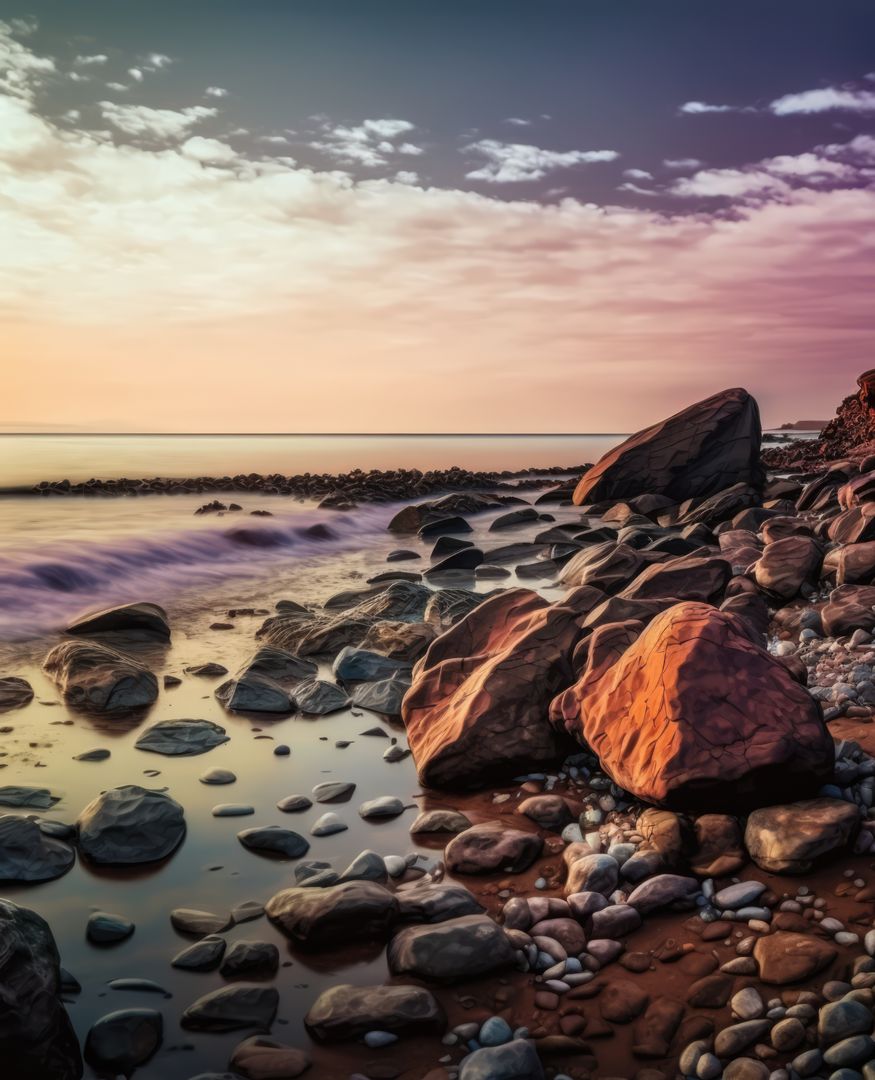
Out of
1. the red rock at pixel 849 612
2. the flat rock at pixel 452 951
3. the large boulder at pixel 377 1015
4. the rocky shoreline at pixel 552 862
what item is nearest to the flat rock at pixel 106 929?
the rocky shoreline at pixel 552 862

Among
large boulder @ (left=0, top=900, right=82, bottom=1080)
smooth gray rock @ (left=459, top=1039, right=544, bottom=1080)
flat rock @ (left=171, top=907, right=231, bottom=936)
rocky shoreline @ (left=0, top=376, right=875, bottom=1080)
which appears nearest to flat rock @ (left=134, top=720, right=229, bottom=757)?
rocky shoreline @ (left=0, top=376, right=875, bottom=1080)

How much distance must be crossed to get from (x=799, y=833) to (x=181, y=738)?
4671mm

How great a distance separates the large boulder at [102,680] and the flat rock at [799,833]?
5.62m

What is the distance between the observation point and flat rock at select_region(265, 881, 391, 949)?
3955 millimetres

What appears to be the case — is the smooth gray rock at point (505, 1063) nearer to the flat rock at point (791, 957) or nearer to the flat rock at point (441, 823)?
the flat rock at point (791, 957)

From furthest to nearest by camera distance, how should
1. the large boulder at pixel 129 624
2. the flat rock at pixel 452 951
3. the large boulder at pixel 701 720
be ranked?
the large boulder at pixel 129 624 → the large boulder at pixel 701 720 → the flat rock at pixel 452 951

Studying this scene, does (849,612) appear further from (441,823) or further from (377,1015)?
(377,1015)

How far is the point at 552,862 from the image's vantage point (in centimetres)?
459

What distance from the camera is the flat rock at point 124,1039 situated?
10.7ft

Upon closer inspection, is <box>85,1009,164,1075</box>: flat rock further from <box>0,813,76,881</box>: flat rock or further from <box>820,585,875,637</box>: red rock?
<box>820,585,875,637</box>: red rock

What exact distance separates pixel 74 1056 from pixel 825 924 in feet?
10.4

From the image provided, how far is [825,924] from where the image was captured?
11.9ft

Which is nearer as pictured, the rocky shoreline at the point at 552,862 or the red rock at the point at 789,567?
the rocky shoreline at the point at 552,862

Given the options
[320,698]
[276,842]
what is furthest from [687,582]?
[276,842]
